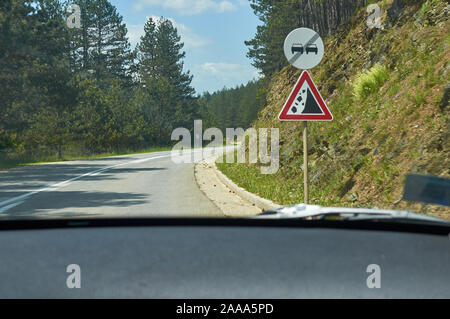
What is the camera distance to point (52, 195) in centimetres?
1355

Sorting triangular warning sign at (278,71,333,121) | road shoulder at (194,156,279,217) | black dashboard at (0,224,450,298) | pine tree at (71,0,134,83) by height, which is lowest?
road shoulder at (194,156,279,217)

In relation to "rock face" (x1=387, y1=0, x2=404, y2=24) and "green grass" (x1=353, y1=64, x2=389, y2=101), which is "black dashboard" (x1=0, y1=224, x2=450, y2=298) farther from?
"rock face" (x1=387, y1=0, x2=404, y2=24)

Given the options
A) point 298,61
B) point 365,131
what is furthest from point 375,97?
point 298,61

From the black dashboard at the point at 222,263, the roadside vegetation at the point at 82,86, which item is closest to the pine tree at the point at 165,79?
the roadside vegetation at the point at 82,86

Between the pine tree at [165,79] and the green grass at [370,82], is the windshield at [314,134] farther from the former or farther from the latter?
the pine tree at [165,79]

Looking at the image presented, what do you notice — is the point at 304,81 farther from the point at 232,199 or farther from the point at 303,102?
the point at 232,199

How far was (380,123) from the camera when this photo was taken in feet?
39.7

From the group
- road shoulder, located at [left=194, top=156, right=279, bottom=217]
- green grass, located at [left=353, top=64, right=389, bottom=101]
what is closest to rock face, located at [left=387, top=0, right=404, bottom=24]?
green grass, located at [left=353, top=64, right=389, bottom=101]

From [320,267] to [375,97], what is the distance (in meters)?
13.4

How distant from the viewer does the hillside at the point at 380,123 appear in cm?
938

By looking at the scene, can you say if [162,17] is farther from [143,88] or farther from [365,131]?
[365,131]

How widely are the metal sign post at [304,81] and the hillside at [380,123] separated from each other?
1.91 meters

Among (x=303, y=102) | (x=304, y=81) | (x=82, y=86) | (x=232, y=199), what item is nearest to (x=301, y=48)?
(x=304, y=81)

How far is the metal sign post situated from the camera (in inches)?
337
